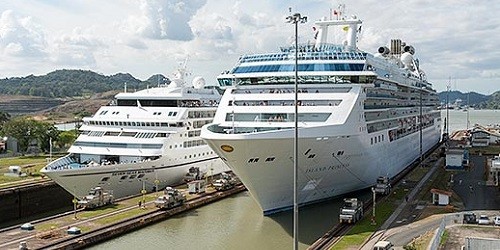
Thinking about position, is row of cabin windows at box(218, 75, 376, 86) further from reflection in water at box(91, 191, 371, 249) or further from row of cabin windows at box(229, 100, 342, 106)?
reflection in water at box(91, 191, 371, 249)

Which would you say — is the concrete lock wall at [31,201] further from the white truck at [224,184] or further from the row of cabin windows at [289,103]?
the row of cabin windows at [289,103]

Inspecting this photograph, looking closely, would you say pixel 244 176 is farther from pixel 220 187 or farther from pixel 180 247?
pixel 220 187

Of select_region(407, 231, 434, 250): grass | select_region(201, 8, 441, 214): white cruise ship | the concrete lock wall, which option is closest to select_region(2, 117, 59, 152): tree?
the concrete lock wall

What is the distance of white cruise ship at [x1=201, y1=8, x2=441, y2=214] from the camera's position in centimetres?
2834

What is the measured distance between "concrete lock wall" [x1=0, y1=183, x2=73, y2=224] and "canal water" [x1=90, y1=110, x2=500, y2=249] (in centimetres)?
1291

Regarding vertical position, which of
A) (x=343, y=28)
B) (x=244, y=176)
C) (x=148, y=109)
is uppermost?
(x=343, y=28)

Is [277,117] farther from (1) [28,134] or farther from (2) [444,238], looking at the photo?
(1) [28,134]

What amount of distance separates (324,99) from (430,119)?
41.3m

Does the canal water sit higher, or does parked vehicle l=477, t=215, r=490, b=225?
parked vehicle l=477, t=215, r=490, b=225

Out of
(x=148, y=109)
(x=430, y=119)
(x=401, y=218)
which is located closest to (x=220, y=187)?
(x=148, y=109)

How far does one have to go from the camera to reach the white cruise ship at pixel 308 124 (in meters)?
28.3

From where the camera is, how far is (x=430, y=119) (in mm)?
68875

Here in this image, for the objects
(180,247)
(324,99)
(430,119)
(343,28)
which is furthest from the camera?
(430,119)

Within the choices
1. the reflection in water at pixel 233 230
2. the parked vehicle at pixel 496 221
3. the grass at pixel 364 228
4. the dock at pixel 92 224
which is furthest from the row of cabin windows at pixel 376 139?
the dock at pixel 92 224
